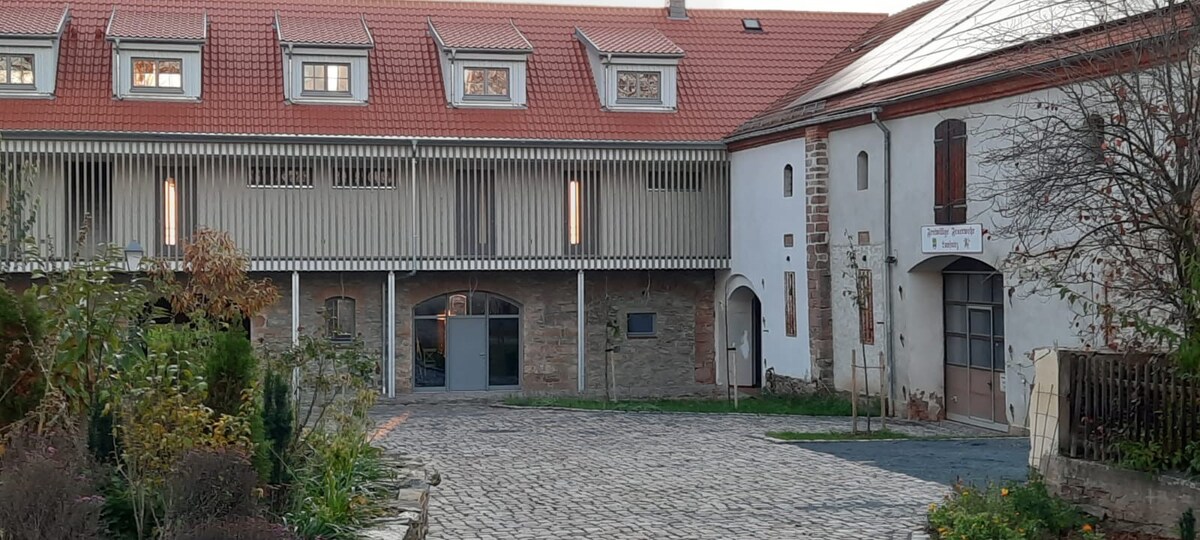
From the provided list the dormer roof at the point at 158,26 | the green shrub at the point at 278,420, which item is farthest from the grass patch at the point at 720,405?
the green shrub at the point at 278,420

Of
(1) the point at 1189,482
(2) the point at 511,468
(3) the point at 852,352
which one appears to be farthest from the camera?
(3) the point at 852,352

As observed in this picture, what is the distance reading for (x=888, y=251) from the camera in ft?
74.0

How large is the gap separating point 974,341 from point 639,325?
29.8ft

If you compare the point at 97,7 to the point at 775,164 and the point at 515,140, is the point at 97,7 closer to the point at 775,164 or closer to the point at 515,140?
the point at 515,140

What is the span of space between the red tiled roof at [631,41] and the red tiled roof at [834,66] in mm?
2263

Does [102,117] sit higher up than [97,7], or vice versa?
[97,7]

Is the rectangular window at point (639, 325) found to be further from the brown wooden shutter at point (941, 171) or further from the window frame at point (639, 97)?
the brown wooden shutter at point (941, 171)

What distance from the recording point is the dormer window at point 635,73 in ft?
95.2

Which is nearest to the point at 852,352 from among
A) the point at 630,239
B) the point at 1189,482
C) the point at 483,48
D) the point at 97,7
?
the point at 630,239

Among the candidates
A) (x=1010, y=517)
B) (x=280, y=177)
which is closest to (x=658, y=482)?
(x=1010, y=517)

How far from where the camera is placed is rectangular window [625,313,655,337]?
2927 cm

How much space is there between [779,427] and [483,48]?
1081cm

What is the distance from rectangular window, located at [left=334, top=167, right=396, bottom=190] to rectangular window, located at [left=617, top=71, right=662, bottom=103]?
15.9 feet

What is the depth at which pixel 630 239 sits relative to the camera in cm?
2839
